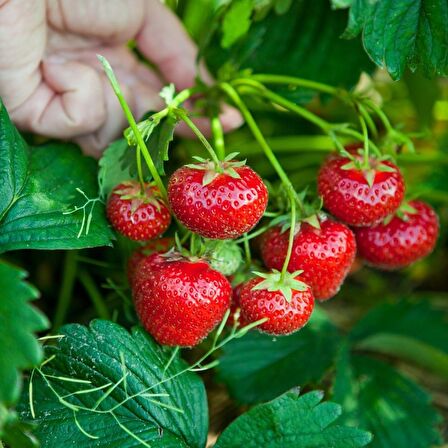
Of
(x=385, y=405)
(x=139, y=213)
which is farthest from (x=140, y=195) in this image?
(x=385, y=405)

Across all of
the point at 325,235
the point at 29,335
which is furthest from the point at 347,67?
the point at 29,335

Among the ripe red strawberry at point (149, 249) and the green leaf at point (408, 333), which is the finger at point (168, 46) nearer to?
the ripe red strawberry at point (149, 249)

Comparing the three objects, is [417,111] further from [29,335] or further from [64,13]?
[29,335]

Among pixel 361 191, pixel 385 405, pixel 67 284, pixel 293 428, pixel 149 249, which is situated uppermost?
pixel 361 191

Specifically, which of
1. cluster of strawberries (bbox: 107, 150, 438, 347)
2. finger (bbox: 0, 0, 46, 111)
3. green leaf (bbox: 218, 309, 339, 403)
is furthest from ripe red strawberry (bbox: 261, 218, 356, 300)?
finger (bbox: 0, 0, 46, 111)

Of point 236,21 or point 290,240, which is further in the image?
point 236,21

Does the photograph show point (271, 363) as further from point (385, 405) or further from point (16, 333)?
point (16, 333)

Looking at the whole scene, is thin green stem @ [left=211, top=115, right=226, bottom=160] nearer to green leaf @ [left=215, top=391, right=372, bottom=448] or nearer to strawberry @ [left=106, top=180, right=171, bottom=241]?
strawberry @ [left=106, top=180, right=171, bottom=241]
